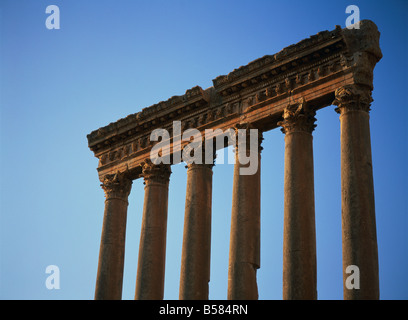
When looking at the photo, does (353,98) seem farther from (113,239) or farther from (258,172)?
(113,239)

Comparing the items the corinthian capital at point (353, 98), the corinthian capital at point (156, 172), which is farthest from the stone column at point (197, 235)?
the corinthian capital at point (353, 98)

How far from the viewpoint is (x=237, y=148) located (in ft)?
112

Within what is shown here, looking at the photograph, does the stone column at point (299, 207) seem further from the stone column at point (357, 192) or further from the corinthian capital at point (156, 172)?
the corinthian capital at point (156, 172)

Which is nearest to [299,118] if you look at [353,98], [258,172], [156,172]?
[353,98]

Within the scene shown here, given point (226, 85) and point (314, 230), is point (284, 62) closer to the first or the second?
point (226, 85)

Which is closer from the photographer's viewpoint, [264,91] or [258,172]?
[258,172]

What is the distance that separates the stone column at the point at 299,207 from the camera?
2908 cm

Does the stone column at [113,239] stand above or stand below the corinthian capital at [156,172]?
below

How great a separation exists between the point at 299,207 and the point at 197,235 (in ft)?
19.8

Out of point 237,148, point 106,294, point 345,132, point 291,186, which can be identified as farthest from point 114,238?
point 345,132

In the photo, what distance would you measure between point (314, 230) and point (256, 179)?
4.23m

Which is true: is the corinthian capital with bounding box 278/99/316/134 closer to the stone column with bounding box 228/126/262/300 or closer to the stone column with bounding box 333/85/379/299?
the stone column with bounding box 333/85/379/299

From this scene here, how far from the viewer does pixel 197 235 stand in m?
34.2

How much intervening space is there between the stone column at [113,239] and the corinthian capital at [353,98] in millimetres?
13813
